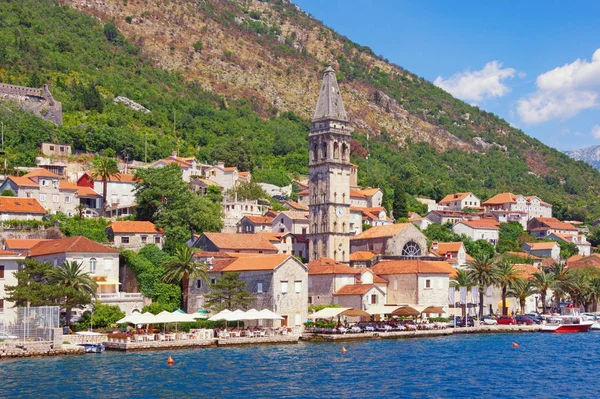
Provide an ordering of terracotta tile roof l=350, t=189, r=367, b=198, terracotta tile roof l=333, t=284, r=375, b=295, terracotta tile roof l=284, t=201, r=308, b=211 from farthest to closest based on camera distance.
A: terracotta tile roof l=350, t=189, r=367, b=198 → terracotta tile roof l=284, t=201, r=308, b=211 → terracotta tile roof l=333, t=284, r=375, b=295

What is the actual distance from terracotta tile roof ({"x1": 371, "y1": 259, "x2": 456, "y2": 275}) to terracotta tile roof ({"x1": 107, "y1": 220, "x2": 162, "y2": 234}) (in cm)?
2294

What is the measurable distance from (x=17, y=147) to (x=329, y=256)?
46.9 m

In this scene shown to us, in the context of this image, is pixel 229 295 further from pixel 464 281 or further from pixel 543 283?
pixel 543 283

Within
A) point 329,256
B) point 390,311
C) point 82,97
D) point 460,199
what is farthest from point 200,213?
Answer: point 460,199

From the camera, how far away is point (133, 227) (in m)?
80.2

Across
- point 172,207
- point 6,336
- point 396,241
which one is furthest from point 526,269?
point 6,336

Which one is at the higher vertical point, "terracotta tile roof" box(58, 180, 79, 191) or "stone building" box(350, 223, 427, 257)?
"terracotta tile roof" box(58, 180, 79, 191)

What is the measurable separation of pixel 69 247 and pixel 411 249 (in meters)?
40.7

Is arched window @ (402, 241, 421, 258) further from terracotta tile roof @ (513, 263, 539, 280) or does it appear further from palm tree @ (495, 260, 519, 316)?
terracotta tile roof @ (513, 263, 539, 280)

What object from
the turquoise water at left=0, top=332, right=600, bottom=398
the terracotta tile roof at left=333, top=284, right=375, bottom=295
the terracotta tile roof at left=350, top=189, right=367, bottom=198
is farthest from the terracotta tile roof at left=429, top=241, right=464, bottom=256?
the turquoise water at left=0, top=332, right=600, bottom=398

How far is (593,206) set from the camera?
172125mm

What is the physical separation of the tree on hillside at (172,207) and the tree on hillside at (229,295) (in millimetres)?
13322

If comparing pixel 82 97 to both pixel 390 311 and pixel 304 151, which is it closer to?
pixel 304 151

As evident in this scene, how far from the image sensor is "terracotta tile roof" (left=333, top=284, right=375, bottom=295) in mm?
76375
